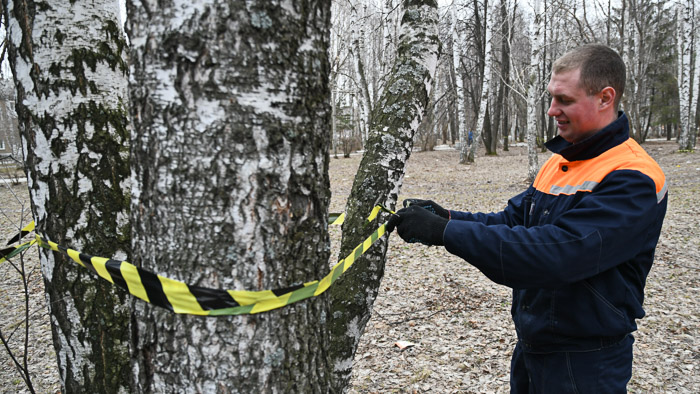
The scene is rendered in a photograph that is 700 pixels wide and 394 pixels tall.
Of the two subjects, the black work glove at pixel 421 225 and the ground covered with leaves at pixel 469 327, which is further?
the ground covered with leaves at pixel 469 327

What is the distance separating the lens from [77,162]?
1.96 meters

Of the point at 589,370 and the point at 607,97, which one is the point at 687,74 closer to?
the point at 607,97

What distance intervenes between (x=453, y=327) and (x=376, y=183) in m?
2.70

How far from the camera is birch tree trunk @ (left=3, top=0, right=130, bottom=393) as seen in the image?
1.92 metres

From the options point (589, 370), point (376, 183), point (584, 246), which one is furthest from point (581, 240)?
point (376, 183)

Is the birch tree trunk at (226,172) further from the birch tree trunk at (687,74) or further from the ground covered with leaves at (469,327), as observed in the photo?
the birch tree trunk at (687,74)

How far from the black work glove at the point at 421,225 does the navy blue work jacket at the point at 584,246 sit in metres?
0.06

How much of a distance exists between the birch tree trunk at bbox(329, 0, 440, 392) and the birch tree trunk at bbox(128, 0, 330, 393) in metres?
0.95

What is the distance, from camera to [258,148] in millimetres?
1069

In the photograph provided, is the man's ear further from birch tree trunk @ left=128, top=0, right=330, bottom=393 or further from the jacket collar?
birch tree trunk @ left=128, top=0, right=330, bottom=393

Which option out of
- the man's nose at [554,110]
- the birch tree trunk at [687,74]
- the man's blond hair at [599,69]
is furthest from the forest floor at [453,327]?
the birch tree trunk at [687,74]

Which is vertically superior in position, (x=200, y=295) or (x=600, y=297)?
(x=200, y=295)

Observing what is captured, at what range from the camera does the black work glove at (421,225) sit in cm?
167

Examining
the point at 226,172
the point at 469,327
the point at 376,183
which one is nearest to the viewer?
the point at 226,172
